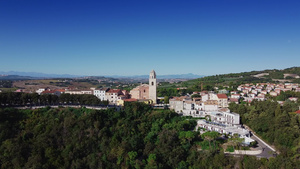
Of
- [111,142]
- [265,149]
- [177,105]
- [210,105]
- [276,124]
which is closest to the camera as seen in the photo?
[265,149]

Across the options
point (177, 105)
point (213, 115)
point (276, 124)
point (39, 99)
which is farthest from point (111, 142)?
point (276, 124)

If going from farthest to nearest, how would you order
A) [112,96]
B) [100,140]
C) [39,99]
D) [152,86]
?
[112,96] < [152,86] < [39,99] < [100,140]

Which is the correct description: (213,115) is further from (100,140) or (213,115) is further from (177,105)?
(100,140)

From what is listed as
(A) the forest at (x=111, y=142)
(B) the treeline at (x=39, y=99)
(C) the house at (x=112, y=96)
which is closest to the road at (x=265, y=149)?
(A) the forest at (x=111, y=142)

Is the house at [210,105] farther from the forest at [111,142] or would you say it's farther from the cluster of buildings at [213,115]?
the forest at [111,142]

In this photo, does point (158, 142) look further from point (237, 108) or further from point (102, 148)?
point (237, 108)

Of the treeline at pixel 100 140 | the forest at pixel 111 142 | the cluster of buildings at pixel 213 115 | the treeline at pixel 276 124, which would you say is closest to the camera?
the forest at pixel 111 142
